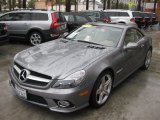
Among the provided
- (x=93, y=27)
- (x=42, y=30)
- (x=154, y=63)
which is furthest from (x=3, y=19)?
(x=154, y=63)

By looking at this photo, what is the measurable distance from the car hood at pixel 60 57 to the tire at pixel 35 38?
446 cm

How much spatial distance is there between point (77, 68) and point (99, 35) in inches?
64.1

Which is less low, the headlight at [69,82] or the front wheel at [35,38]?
the front wheel at [35,38]

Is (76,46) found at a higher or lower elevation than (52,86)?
higher

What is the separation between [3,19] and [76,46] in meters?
6.12

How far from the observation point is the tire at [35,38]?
923 cm

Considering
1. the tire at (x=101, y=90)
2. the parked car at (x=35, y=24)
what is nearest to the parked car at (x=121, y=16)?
the parked car at (x=35, y=24)

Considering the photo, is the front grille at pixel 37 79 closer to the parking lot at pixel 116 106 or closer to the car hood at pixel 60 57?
the car hood at pixel 60 57

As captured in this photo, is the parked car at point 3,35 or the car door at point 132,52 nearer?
the car door at point 132,52

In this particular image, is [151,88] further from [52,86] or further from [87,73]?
[52,86]

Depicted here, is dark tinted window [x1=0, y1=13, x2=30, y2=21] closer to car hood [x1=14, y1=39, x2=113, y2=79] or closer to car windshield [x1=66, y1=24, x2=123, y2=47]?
car windshield [x1=66, y1=24, x2=123, y2=47]

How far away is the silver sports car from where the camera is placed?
133 inches

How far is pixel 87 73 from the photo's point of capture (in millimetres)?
3533

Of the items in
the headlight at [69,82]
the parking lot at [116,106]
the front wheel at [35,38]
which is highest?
the front wheel at [35,38]
